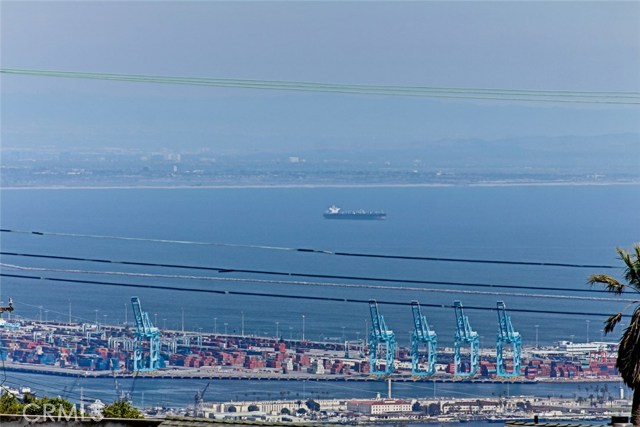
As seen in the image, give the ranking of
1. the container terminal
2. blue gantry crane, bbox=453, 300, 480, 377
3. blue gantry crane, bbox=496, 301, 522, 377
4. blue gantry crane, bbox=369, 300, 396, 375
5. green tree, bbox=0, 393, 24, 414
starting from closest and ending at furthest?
green tree, bbox=0, 393, 24, 414, blue gantry crane, bbox=453, 300, 480, 377, blue gantry crane, bbox=496, 301, 522, 377, the container terminal, blue gantry crane, bbox=369, 300, 396, 375

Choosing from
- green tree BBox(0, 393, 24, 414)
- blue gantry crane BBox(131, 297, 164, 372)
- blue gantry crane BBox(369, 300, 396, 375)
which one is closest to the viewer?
green tree BBox(0, 393, 24, 414)

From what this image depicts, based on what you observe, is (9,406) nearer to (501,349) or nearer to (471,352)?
(471,352)

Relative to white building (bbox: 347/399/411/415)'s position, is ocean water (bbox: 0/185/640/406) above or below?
above

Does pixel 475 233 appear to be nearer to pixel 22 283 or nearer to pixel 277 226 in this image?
pixel 277 226

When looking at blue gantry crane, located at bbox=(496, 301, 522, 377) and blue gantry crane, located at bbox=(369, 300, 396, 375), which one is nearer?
blue gantry crane, located at bbox=(496, 301, 522, 377)

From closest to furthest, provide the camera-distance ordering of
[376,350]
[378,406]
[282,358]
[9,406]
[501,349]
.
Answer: [9,406] → [378,406] → [501,349] → [376,350] → [282,358]

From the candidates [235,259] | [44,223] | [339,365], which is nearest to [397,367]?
[339,365]

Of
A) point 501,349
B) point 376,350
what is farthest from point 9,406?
point 376,350

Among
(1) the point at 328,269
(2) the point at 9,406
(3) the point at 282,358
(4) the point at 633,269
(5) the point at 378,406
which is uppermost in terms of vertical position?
(1) the point at 328,269

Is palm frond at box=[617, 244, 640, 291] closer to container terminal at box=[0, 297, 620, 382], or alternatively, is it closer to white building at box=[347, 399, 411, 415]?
white building at box=[347, 399, 411, 415]

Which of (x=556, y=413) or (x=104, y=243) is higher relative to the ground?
(x=104, y=243)

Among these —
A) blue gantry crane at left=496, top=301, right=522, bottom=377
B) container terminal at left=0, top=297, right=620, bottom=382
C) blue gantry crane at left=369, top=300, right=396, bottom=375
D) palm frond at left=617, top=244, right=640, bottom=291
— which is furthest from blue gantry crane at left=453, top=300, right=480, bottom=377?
palm frond at left=617, top=244, right=640, bottom=291
